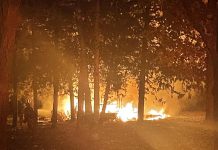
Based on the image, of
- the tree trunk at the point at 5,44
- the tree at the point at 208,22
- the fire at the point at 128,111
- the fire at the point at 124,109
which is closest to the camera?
the tree at the point at 208,22

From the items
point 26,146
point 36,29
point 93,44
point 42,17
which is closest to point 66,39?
point 36,29

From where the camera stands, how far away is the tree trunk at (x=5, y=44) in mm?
11336

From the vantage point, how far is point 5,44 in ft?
37.8

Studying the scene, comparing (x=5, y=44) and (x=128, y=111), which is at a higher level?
(x=5, y=44)

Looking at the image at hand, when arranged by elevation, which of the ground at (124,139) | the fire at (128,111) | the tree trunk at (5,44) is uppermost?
the tree trunk at (5,44)

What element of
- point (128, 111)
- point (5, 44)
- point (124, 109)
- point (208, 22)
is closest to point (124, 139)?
point (5, 44)

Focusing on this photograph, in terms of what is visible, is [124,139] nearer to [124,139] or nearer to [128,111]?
[124,139]

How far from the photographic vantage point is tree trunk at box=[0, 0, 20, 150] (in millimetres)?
11336

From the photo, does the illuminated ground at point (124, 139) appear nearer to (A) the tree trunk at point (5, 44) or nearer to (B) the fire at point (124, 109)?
(A) the tree trunk at point (5, 44)

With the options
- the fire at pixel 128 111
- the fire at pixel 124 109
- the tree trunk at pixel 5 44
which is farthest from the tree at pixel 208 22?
the fire at pixel 124 109

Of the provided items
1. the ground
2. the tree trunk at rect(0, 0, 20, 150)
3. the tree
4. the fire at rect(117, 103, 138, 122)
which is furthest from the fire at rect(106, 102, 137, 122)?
the tree

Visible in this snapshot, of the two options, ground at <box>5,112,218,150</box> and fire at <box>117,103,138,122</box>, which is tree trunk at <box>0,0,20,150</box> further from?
fire at <box>117,103,138,122</box>

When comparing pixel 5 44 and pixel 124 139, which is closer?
pixel 5 44

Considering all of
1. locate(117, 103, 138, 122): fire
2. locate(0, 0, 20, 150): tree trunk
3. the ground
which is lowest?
locate(117, 103, 138, 122): fire
